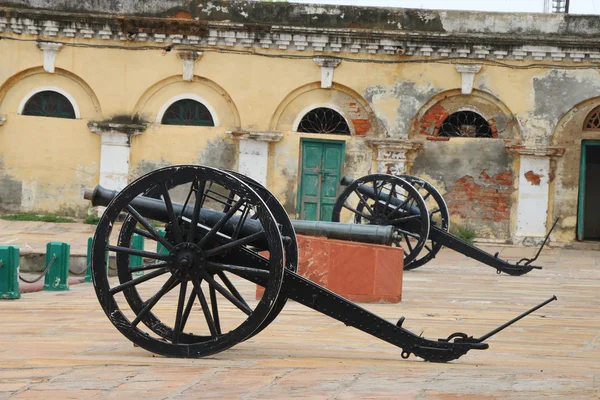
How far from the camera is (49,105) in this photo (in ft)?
77.0

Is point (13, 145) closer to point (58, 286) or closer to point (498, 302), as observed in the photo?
point (58, 286)

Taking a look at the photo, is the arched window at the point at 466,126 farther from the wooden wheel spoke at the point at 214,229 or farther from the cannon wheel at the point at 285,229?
the wooden wheel spoke at the point at 214,229

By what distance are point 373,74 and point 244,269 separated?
15.9 m

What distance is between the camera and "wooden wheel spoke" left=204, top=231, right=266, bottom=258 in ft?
24.5

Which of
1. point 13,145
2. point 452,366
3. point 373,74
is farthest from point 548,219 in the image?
point 452,366

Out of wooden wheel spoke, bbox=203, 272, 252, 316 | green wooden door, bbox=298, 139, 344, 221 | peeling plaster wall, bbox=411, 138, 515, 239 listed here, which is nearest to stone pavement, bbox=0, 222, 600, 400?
wooden wheel spoke, bbox=203, 272, 252, 316

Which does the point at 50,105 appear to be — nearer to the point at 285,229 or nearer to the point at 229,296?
the point at 285,229

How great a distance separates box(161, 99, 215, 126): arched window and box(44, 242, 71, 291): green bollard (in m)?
9.87

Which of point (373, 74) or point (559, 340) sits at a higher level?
point (373, 74)

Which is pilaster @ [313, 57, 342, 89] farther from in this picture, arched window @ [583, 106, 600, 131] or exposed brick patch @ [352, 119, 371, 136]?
arched window @ [583, 106, 600, 131]

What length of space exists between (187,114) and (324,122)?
2.75 m

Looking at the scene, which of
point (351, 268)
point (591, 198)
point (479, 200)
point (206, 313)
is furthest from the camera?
point (591, 198)

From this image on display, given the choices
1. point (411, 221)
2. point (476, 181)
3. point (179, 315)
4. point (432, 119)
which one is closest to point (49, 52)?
point (432, 119)

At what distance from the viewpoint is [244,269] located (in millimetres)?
7480
